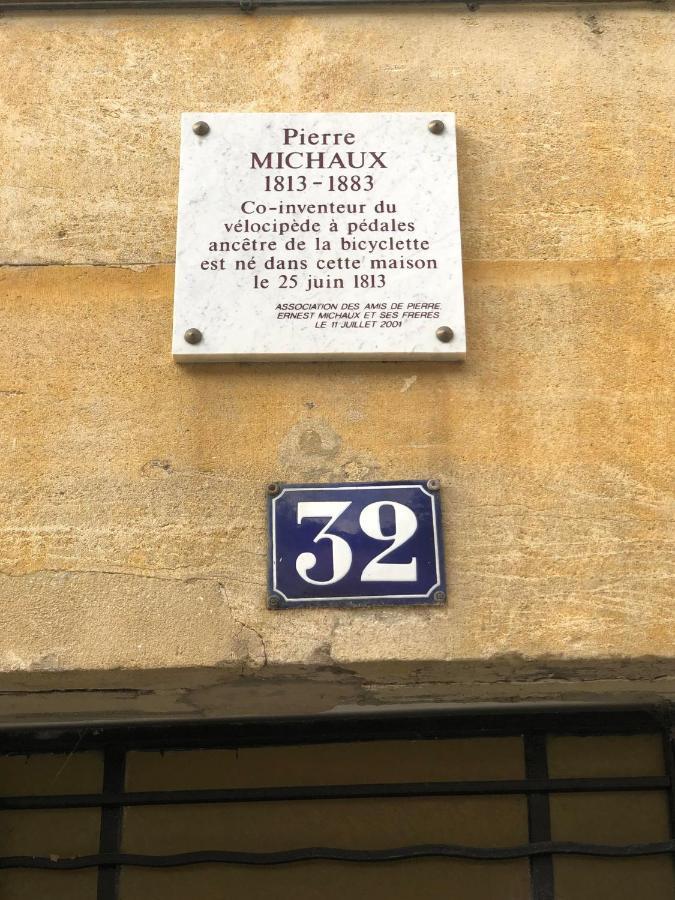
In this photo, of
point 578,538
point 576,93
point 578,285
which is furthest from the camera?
point 576,93

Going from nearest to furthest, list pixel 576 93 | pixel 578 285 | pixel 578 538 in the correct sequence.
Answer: pixel 578 538
pixel 578 285
pixel 576 93

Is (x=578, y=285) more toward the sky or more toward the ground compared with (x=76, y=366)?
more toward the sky

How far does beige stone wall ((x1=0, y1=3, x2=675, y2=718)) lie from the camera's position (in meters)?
2.47

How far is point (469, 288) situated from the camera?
2779 mm

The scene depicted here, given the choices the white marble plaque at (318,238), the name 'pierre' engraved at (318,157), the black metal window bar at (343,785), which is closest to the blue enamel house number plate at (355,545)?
the white marble plaque at (318,238)

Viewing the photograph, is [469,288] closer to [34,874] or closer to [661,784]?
[661,784]

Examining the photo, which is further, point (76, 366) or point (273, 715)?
point (273, 715)

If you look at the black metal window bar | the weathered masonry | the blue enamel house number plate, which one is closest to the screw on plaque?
the weathered masonry

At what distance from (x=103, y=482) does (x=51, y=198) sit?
0.92 metres

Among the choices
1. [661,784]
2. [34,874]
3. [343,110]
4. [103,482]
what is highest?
[343,110]

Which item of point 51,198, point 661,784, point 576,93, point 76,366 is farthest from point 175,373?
point 661,784

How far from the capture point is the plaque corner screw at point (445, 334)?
2672mm

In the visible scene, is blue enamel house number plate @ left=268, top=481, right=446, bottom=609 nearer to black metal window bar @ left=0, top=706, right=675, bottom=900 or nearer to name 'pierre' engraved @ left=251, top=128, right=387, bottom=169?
black metal window bar @ left=0, top=706, right=675, bottom=900

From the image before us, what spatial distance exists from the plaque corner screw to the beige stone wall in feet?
0.27
